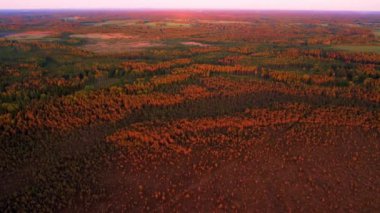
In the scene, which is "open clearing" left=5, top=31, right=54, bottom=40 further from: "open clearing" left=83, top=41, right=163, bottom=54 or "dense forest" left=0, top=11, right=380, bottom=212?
"dense forest" left=0, top=11, right=380, bottom=212

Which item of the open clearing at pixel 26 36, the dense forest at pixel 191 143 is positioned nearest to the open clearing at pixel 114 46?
the open clearing at pixel 26 36

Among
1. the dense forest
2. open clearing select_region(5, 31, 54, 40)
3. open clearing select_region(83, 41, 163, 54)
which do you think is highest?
open clearing select_region(5, 31, 54, 40)

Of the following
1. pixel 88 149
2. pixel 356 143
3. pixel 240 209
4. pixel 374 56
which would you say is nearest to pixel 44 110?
pixel 88 149

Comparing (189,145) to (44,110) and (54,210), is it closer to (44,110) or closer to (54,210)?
(54,210)

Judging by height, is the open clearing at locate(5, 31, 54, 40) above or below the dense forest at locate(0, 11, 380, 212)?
→ above

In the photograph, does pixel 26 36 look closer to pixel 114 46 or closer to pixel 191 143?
pixel 114 46

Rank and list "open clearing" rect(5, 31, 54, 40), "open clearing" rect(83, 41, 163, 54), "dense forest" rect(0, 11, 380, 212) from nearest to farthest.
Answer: "dense forest" rect(0, 11, 380, 212)
"open clearing" rect(83, 41, 163, 54)
"open clearing" rect(5, 31, 54, 40)

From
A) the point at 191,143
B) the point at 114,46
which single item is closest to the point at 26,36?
the point at 114,46

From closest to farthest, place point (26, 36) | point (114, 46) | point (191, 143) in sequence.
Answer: point (191, 143), point (114, 46), point (26, 36)

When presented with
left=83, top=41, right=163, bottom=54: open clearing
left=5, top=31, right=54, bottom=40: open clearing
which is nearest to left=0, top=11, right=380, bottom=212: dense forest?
left=83, top=41, right=163, bottom=54: open clearing

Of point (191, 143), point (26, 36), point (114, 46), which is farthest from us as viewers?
point (26, 36)

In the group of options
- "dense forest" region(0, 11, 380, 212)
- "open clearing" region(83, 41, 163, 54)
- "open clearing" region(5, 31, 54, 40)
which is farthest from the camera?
"open clearing" region(5, 31, 54, 40)
